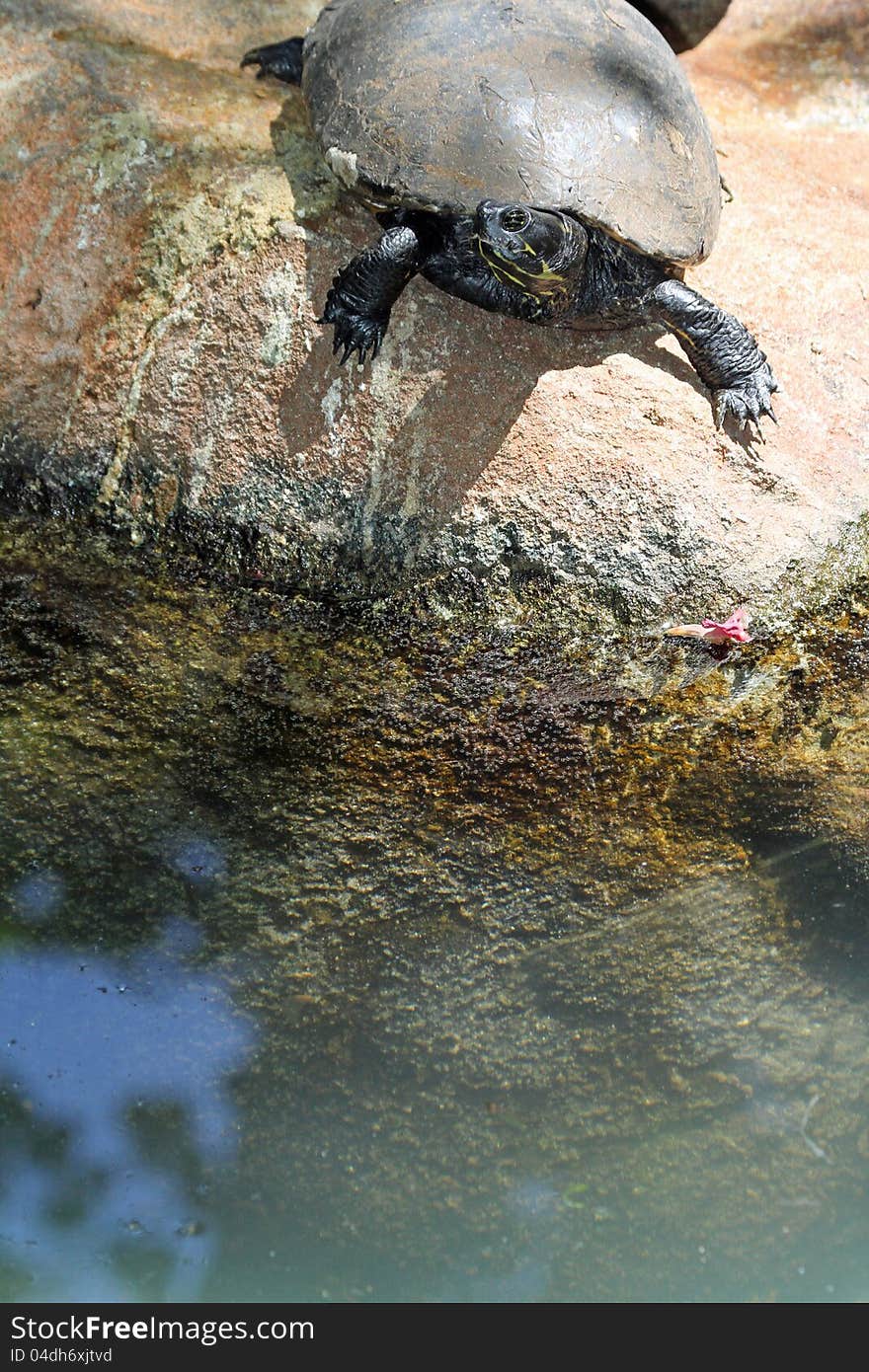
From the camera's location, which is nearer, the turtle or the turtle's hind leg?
the turtle

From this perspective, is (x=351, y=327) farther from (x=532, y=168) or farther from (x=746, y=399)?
(x=746, y=399)

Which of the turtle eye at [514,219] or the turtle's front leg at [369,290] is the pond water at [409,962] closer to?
the turtle's front leg at [369,290]

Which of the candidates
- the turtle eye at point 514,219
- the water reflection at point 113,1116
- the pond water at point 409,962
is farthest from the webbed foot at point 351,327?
the water reflection at point 113,1116

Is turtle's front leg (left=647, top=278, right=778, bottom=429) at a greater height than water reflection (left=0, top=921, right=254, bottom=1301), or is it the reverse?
turtle's front leg (left=647, top=278, right=778, bottom=429)

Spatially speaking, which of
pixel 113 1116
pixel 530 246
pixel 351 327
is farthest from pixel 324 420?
pixel 113 1116

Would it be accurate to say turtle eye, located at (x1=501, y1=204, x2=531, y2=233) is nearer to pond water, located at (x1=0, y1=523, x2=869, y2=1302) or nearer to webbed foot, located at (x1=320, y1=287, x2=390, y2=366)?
webbed foot, located at (x1=320, y1=287, x2=390, y2=366)

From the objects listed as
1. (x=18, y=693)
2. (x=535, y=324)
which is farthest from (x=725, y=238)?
(x=18, y=693)

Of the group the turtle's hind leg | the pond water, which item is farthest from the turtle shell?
the pond water

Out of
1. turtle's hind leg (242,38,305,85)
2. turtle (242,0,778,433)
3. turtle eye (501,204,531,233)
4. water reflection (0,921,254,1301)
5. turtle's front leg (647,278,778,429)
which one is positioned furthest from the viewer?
turtle's hind leg (242,38,305,85)
